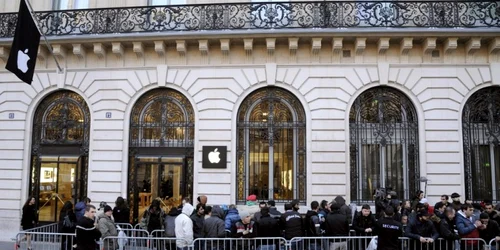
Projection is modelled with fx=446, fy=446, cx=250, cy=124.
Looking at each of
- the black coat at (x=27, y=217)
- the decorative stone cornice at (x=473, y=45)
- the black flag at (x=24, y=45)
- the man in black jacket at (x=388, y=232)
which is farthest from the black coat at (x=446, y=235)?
the black flag at (x=24, y=45)

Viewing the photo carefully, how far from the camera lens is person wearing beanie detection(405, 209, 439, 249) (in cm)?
786

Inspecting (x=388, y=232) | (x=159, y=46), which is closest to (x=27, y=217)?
(x=159, y=46)

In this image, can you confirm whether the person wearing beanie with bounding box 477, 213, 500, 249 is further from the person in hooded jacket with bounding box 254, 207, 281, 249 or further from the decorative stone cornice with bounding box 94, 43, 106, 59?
the decorative stone cornice with bounding box 94, 43, 106, 59

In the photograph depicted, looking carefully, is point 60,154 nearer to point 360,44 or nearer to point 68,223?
point 68,223

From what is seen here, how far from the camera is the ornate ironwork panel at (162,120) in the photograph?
1368cm

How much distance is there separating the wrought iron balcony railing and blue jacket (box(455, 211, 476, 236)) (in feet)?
20.9

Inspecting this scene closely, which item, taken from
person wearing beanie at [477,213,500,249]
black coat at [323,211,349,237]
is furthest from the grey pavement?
person wearing beanie at [477,213,500,249]

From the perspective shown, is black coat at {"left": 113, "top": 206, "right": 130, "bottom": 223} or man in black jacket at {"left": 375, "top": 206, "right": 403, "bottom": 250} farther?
black coat at {"left": 113, "top": 206, "right": 130, "bottom": 223}

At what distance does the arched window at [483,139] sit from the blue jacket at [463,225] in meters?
5.14

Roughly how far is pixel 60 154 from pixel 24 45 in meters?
3.61

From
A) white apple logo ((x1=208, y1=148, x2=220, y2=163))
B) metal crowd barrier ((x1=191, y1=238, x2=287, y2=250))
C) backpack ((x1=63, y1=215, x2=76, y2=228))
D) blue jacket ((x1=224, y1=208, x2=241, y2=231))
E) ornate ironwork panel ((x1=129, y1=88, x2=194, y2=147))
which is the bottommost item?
metal crowd barrier ((x1=191, y1=238, x2=287, y2=250))

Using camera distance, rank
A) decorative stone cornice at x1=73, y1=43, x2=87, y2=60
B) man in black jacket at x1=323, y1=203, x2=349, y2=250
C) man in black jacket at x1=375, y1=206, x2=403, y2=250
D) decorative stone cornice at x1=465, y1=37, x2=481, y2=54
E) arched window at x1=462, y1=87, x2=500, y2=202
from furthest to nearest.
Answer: decorative stone cornice at x1=73, y1=43, x2=87, y2=60 → arched window at x1=462, y1=87, x2=500, y2=202 → decorative stone cornice at x1=465, y1=37, x2=481, y2=54 → man in black jacket at x1=323, y1=203, x2=349, y2=250 → man in black jacket at x1=375, y1=206, x2=403, y2=250

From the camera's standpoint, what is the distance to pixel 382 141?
521 inches

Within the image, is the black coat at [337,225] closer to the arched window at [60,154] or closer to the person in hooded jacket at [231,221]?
the person in hooded jacket at [231,221]
